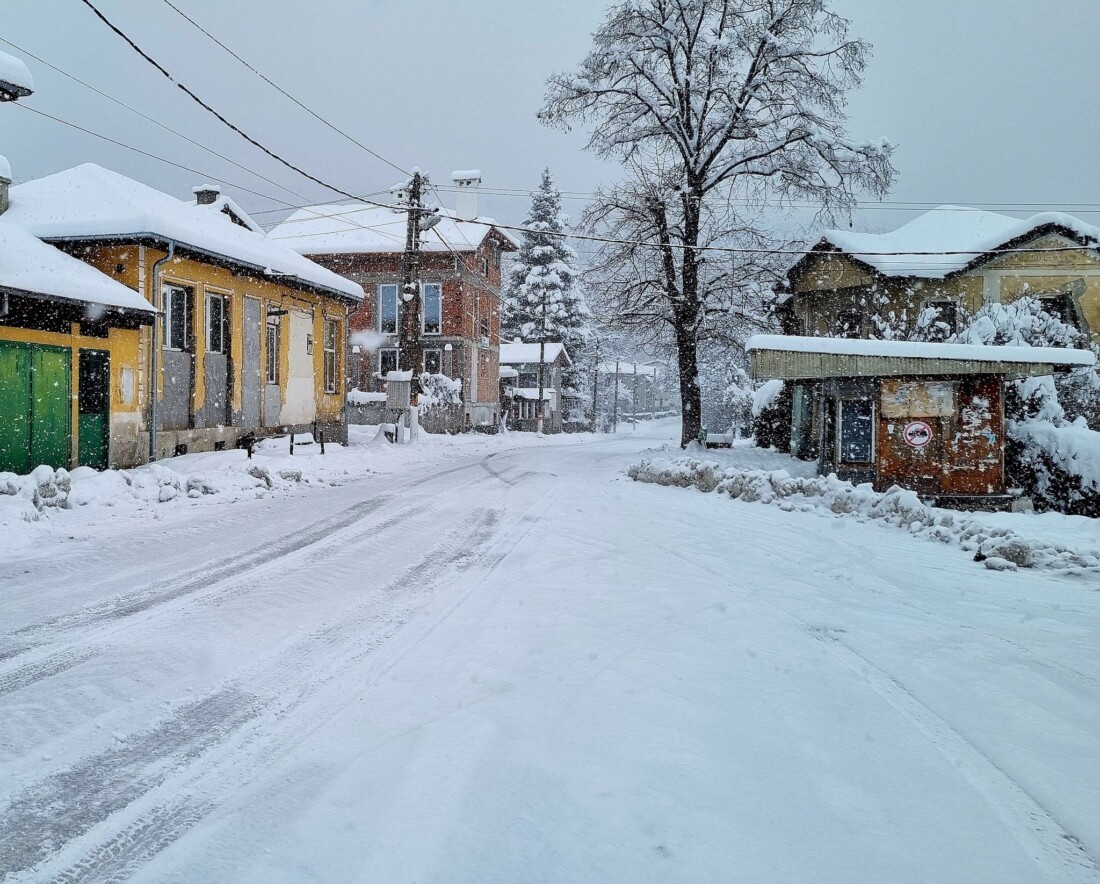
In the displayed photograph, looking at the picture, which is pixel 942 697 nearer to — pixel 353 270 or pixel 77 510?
pixel 77 510

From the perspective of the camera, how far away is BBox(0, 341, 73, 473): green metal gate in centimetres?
1149

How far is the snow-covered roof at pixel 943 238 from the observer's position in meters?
22.2

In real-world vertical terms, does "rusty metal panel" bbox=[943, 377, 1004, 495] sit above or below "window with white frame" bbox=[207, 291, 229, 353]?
below

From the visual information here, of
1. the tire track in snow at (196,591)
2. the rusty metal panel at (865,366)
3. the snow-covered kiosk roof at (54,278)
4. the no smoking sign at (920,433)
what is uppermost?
the snow-covered kiosk roof at (54,278)

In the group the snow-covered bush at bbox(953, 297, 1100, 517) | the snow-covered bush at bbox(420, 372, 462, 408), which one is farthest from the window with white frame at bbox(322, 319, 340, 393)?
the snow-covered bush at bbox(953, 297, 1100, 517)

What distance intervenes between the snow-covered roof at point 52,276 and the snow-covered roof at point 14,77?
2.53 meters

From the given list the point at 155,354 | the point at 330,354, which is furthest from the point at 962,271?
the point at 155,354

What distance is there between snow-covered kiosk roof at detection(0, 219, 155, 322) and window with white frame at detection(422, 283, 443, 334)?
22705mm

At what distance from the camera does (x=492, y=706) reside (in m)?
3.62

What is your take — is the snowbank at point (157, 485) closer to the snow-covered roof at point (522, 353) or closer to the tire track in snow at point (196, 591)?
the tire track in snow at point (196, 591)

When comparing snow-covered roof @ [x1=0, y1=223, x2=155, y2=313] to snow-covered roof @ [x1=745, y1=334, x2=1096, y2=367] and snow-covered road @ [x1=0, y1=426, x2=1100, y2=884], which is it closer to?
snow-covered road @ [x1=0, y1=426, x2=1100, y2=884]

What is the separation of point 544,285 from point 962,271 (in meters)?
27.9

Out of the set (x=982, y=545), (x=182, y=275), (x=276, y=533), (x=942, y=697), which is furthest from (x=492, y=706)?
(x=182, y=275)

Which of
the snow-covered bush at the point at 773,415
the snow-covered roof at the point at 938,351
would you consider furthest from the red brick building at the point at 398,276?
the snow-covered roof at the point at 938,351
